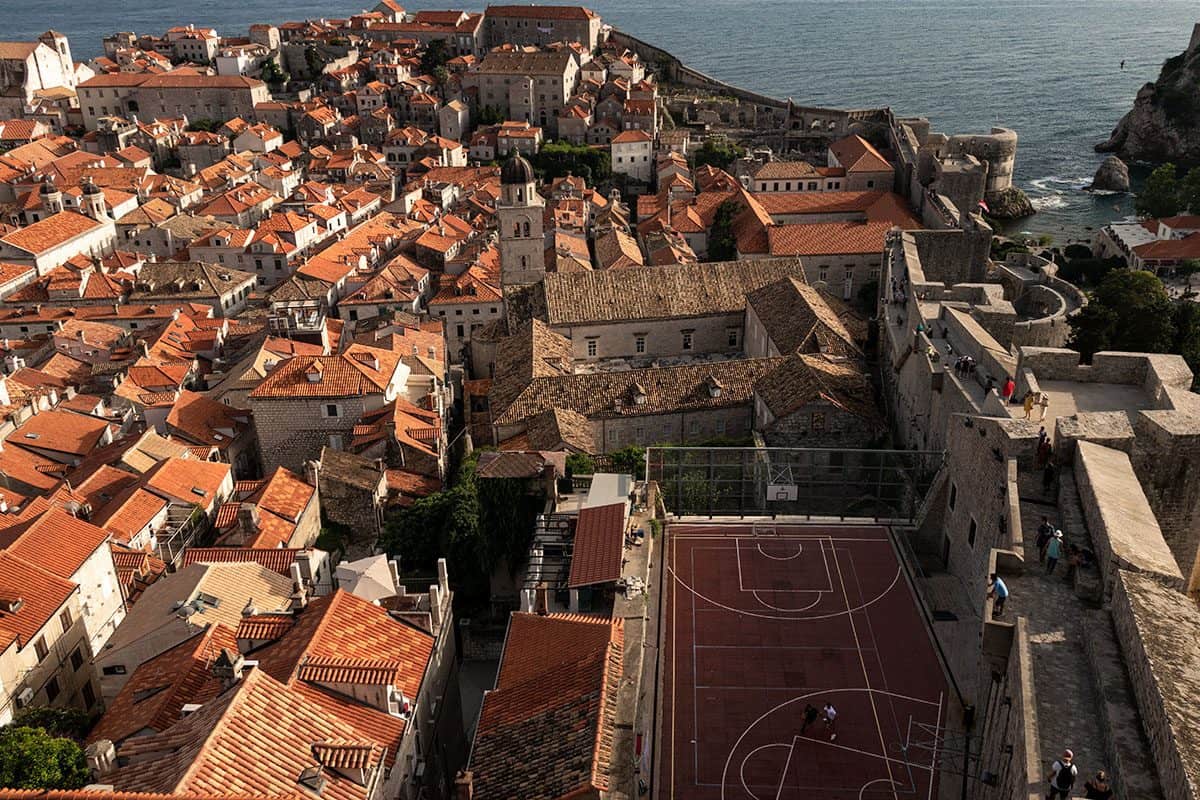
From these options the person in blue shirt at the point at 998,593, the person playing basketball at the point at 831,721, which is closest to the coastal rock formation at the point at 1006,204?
the person playing basketball at the point at 831,721

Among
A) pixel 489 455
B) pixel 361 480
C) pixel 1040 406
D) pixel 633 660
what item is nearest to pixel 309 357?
pixel 361 480

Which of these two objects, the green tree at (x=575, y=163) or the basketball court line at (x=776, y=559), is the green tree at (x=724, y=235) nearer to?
the green tree at (x=575, y=163)

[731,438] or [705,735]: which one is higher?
[705,735]

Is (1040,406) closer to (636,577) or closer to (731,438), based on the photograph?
(636,577)

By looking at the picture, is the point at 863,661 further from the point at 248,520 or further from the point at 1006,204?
the point at 1006,204

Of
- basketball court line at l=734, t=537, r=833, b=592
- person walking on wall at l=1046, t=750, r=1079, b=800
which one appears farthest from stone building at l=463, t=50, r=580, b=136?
person walking on wall at l=1046, t=750, r=1079, b=800

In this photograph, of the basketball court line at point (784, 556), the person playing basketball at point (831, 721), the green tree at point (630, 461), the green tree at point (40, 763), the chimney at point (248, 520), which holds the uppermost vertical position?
the person playing basketball at point (831, 721)

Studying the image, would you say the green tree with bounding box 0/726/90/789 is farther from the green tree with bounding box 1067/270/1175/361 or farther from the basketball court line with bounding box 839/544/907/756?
the green tree with bounding box 1067/270/1175/361
